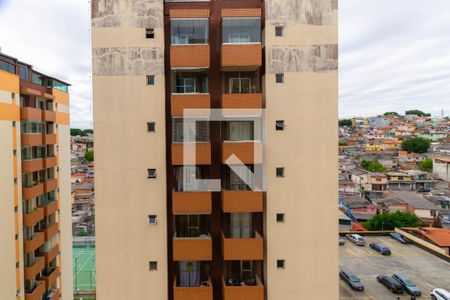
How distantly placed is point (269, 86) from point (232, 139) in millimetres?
2019

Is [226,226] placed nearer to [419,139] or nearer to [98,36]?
[98,36]

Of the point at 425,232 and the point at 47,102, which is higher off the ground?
the point at 47,102

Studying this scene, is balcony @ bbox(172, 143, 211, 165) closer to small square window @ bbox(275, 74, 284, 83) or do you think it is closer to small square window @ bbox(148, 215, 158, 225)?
small square window @ bbox(148, 215, 158, 225)

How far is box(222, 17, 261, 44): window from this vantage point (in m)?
9.92

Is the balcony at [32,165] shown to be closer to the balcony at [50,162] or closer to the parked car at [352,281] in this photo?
the balcony at [50,162]

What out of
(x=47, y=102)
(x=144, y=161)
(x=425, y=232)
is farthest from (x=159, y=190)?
(x=425, y=232)

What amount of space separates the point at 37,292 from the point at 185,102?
16.1 metres

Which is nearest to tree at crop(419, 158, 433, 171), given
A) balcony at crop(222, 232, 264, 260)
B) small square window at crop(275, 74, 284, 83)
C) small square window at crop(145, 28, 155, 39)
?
small square window at crop(275, 74, 284, 83)

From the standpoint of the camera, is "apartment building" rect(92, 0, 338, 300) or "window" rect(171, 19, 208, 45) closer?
"apartment building" rect(92, 0, 338, 300)

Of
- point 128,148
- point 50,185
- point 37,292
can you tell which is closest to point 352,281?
point 128,148

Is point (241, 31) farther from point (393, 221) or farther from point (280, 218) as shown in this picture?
point (393, 221)

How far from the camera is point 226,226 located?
10.6m

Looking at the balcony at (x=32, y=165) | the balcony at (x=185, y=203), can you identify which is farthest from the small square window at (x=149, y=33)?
the balcony at (x=32, y=165)

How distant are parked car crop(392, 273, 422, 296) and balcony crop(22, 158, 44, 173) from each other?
81.6 ft
